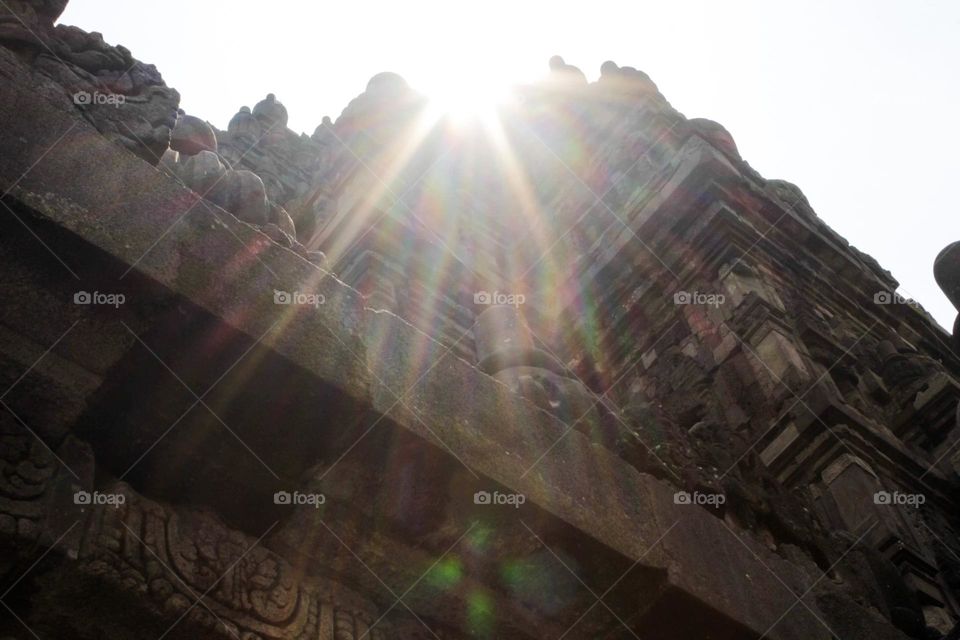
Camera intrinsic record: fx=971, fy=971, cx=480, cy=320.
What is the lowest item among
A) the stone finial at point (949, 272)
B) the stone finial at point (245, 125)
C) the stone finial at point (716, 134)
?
the stone finial at point (245, 125)

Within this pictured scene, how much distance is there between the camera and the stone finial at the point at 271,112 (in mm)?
20109

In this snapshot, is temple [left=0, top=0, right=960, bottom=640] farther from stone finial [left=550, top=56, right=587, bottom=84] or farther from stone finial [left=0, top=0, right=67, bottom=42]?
stone finial [left=550, top=56, right=587, bottom=84]

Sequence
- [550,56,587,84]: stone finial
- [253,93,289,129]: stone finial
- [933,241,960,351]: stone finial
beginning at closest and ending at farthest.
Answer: [933,241,960,351]: stone finial, [550,56,587,84]: stone finial, [253,93,289,129]: stone finial

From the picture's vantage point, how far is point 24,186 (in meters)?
2.29

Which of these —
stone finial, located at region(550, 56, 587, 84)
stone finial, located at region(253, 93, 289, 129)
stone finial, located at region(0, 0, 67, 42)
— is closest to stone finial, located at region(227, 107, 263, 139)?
stone finial, located at region(253, 93, 289, 129)

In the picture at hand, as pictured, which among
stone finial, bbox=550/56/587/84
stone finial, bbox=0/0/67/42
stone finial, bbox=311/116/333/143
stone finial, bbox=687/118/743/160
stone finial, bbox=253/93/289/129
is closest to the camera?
stone finial, bbox=0/0/67/42

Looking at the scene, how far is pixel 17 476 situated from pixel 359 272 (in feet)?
18.1

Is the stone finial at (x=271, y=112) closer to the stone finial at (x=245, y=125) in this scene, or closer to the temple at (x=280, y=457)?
the stone finial at (x=245, y=125)

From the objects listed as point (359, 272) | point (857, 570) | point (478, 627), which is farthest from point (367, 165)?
point (478, 627)

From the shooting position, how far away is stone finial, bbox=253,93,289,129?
20.1 m

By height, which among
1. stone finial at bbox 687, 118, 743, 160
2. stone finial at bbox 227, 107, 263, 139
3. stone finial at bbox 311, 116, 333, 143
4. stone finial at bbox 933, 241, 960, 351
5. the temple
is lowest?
stone finial at bbox 227, 107, 263, 139

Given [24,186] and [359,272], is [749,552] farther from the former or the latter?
[359,272]

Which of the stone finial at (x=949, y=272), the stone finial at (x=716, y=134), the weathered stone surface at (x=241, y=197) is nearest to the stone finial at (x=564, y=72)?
the stone finial at (x=716, y=134)

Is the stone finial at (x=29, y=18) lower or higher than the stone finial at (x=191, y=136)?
higher
